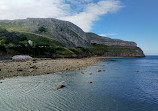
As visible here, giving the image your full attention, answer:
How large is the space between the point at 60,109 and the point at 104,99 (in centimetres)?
799

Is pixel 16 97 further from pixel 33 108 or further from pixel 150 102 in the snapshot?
pixel 150 102

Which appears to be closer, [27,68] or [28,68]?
[27,68]

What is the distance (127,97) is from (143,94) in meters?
4.36

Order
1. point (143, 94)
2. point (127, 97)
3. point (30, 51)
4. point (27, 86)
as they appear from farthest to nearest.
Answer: point (30, 51), point (27, 86), point (143, 94), point (127, 97)

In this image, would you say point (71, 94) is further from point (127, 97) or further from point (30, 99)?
point (127, 97)

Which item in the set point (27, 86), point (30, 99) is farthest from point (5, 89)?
point (30, 99)

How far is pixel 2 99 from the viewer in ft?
75.0

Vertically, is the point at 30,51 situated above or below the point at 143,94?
above

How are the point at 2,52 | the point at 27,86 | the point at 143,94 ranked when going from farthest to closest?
the point at 2,52, the point at 27,86, the point at 143,94

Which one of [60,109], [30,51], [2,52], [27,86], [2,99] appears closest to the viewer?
[60,109]

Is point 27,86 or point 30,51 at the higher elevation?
point 30,51

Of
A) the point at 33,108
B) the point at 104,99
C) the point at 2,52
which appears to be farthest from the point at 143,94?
the point at 2,52

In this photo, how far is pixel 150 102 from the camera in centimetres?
2331

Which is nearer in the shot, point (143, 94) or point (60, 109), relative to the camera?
point (60, 109)
